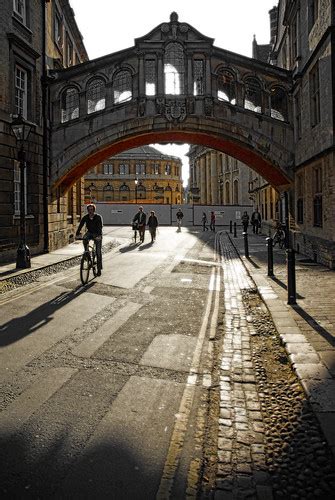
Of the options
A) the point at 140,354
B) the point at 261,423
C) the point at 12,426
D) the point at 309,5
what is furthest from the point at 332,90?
the point at 12,426

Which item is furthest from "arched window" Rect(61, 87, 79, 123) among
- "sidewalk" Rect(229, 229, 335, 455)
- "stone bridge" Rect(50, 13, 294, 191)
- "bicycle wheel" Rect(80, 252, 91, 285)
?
"sidewalk" Rect(229, 229, 335, 455)

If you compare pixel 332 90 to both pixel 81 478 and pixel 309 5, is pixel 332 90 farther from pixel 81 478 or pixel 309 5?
pixel 81 478

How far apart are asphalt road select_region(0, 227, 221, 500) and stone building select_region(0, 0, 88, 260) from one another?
667 centimetres

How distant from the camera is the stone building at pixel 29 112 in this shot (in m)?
Result: 13.9

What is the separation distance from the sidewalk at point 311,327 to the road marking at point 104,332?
2.37 m

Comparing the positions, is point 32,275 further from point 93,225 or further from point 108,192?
point 108,192

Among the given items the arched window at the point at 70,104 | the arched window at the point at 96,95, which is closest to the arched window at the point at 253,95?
the arched window at the point at 96,95

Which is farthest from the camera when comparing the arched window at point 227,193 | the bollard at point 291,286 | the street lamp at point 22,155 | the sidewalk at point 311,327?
the arched window at point 227,193

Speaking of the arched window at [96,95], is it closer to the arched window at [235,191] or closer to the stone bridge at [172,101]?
the stone bridge at [172,101]

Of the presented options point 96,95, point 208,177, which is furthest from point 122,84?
point 208,177

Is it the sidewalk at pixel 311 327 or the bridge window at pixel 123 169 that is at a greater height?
the bridge window at pixel 123 169

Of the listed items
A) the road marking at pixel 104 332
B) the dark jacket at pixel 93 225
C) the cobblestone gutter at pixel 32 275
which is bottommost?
the road marking at pixel 104 332

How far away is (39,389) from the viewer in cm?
410

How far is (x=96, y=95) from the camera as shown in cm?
1983
